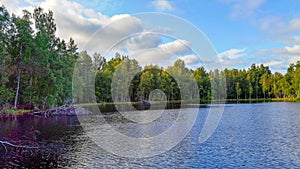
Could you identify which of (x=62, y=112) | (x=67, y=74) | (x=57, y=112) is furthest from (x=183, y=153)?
(x=67, y=74)

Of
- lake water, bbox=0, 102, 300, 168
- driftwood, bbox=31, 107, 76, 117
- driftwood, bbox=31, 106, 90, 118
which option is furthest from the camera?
driftwood, bbox=31, 106, 90, 118

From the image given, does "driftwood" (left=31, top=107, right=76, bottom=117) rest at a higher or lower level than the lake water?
higher

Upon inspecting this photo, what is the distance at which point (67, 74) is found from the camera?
238 ft

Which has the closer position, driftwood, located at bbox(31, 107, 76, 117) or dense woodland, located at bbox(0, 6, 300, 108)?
dense woodland, located at bbox(0, 6, 300, 108)

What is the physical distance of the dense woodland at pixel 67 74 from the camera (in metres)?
56.4

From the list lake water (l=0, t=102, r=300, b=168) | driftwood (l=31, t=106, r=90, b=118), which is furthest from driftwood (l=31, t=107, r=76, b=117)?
lake water (l=0, t=102, r=300, b=168)

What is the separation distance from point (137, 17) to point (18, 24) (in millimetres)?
38626

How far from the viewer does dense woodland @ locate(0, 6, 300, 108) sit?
185 ft

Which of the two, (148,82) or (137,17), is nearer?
(137,17)

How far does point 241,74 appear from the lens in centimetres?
16912

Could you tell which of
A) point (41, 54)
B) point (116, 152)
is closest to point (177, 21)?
point (116, 152)

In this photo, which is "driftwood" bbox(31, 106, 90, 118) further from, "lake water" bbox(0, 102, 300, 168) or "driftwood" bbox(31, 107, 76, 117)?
"lake water" bbox(0, 102, 300, 168)

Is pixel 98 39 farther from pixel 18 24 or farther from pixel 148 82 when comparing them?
pixel 148 82

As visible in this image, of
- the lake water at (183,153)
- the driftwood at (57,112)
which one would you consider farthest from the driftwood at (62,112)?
the lake water at (183,153)
